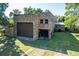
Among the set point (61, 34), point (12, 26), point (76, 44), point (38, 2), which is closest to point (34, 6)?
point (38, 2)

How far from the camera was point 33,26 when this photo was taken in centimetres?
464

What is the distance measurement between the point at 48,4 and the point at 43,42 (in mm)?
1122

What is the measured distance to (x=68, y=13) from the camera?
A: 382 cm

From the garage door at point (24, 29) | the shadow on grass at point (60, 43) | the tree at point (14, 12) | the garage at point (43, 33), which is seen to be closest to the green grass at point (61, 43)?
the shadow on grass at point (60, 43)

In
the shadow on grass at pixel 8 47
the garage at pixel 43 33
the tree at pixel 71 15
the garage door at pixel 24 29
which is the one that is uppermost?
the tree at pixel 71 15

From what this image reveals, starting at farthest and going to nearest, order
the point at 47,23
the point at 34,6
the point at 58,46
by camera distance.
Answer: the point at 47,23, the point at 58,46, the point at 34,6

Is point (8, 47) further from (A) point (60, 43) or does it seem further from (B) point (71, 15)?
(B) point (71, 15)

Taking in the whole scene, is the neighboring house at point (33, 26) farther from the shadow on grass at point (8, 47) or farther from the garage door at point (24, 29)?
the shadow on grass at point (8, 47)

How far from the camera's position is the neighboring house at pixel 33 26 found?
4179 millimetres

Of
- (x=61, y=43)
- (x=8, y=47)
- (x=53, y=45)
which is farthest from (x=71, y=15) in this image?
(x=8, y=47)

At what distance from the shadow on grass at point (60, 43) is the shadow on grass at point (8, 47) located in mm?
322

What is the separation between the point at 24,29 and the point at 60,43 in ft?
3.76

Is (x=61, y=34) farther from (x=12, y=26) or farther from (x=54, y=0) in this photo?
(x=12, y=26)

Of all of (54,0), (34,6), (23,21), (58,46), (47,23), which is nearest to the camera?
(54,0)
